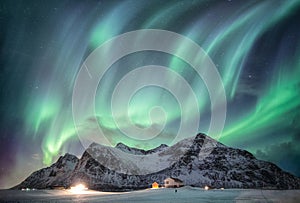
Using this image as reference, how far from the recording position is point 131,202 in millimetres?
43312

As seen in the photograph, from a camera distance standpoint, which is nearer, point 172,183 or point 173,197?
point 173,197

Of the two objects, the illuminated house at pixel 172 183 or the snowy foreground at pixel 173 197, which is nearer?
the snowy foreground at pixel 173 197

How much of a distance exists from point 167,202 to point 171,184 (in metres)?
68.4

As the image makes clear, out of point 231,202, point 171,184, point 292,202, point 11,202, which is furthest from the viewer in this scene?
point 171,184

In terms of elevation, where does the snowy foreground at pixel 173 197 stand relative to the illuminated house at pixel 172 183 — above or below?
below

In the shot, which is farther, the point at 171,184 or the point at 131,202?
the point at 171,184

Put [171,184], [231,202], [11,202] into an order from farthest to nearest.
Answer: [171,184]
[11,202]
[231,202]

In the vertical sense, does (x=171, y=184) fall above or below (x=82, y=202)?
above

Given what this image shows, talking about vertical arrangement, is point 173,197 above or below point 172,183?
below

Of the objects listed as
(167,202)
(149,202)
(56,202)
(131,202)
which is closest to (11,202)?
(56,202)

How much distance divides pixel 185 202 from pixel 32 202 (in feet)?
81.0

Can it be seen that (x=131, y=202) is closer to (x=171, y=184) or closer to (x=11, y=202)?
(x=11, y=202)

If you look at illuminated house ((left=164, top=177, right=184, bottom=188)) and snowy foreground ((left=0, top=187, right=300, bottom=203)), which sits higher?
illuminated house ((left=164, top=177, right=184, bottom=188))

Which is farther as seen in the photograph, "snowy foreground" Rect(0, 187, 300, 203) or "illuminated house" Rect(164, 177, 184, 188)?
"illuminated house" Rect(164, 177, 184, 188)
